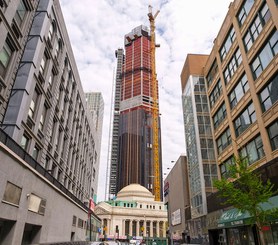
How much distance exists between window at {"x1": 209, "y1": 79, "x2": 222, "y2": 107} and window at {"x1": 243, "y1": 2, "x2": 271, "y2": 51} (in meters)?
8.45

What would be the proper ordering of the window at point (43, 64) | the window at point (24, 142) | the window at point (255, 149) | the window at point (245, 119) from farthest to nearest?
the window at point (43, 64) → the window at point (245, 119) → the window at point (255, 149) → the window at point (24, 142)

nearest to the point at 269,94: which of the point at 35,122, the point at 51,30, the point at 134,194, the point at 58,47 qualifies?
the point at 35,122

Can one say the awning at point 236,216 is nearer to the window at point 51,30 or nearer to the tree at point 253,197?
the tree at point 253,197

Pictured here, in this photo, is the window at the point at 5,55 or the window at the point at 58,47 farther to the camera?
the window at the point at 58,47

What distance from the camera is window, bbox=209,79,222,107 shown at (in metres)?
32.9

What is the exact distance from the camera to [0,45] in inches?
668

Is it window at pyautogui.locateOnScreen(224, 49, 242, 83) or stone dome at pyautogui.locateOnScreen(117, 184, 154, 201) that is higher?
stone dome at pyautogui.locateOnScreen(117, 184, 154, 201)

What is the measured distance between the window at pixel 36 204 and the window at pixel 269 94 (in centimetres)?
2017

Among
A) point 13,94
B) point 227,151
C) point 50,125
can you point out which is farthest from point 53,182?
point 227,151

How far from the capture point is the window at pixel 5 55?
18.1m

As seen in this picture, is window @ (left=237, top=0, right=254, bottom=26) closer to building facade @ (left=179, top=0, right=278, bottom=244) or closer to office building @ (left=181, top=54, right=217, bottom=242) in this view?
building facade @ (left=179, top=0, right=278, bottom=244)

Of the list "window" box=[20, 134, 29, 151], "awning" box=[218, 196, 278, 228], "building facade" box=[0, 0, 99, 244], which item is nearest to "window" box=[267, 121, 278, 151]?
"awning" box=[218, 196, 278, 228]

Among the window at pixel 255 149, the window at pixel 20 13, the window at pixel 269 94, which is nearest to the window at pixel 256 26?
the window at pixel 269 94

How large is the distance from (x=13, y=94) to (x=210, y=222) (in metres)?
26.7
